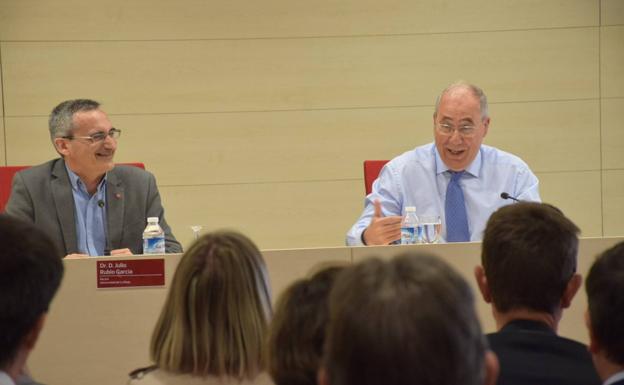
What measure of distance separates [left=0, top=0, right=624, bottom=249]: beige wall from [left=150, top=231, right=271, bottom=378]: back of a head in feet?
12.8

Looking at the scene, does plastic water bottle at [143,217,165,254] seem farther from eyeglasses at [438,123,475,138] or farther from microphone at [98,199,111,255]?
eyeglasses at [438,123,475,138]

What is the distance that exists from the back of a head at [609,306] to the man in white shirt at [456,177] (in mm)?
2270

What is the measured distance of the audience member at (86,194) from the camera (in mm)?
3949

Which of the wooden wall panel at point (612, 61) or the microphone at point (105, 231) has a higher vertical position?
the wooden wall panel at point (612, 61)

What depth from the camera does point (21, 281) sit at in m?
1.48

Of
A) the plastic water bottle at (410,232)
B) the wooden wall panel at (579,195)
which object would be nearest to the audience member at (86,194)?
the plastic water bottle at (410,232)

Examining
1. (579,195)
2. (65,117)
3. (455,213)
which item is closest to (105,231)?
(65,117)

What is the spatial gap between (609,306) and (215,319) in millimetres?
797

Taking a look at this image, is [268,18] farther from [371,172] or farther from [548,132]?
[548,132]

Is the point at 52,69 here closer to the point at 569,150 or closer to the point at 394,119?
the point at 394,119

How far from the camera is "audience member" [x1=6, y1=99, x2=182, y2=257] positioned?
3.95 metres

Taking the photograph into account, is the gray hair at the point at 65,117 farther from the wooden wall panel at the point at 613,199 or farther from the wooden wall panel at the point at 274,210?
the wooden wall panel at the point at 613,199

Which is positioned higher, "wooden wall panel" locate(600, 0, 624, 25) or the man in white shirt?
"wooden wall panel" locate(600, 0, 624, 25)

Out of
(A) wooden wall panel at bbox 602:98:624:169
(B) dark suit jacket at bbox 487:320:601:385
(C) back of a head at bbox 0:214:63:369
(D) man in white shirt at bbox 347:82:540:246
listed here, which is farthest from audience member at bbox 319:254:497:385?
(A) wooden wall panel at bbox 602:98:624:169
